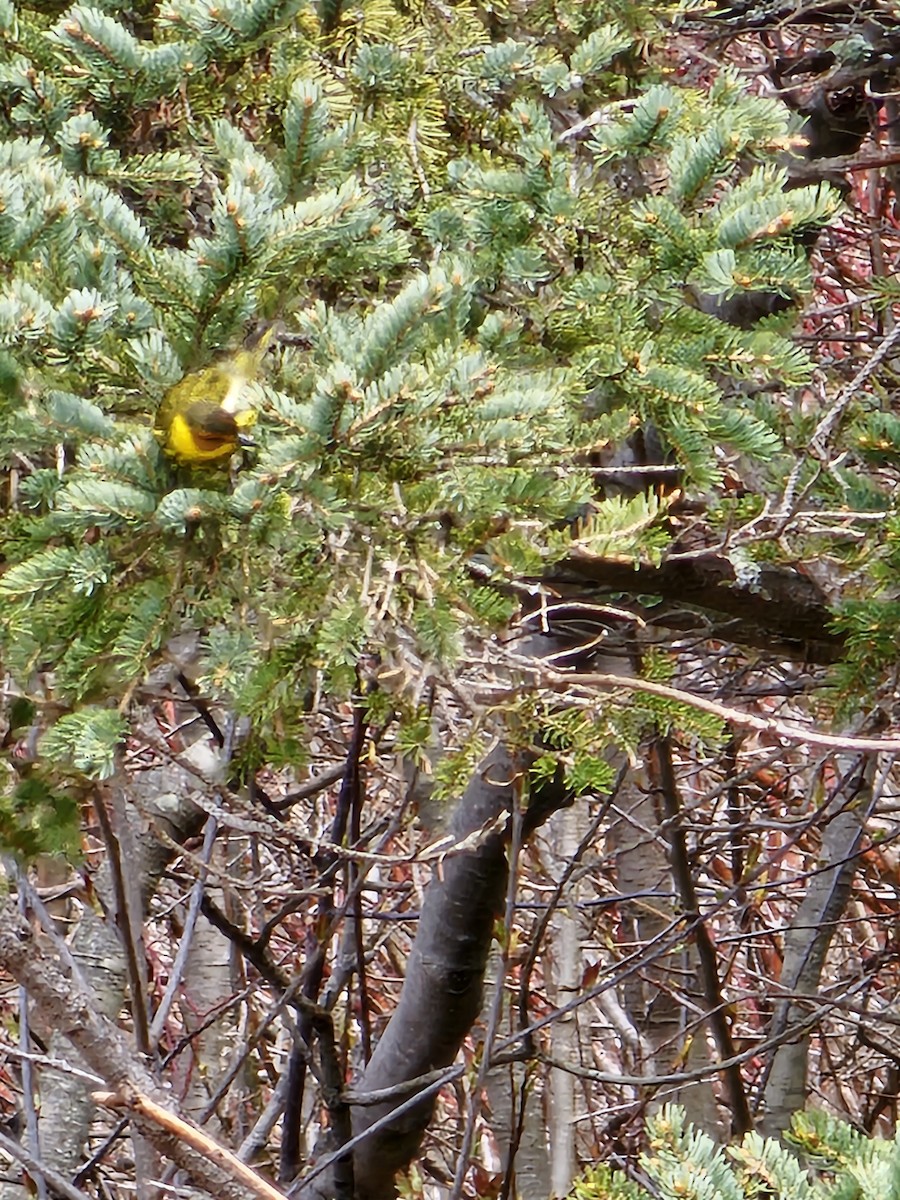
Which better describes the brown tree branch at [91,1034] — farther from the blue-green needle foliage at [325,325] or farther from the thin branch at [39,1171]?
the thin branch at [39,1171]

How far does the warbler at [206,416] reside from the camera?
63.8 inches

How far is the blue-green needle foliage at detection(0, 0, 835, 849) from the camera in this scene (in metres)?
1.63

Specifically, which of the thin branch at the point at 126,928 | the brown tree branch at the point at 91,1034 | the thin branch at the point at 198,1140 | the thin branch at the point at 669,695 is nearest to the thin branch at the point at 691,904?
the thin branch at the point at 126,928

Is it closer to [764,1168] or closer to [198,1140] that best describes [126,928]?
[198,1140]

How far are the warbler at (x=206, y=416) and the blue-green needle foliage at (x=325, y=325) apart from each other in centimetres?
2

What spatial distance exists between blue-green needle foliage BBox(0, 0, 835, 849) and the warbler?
0.9 inches

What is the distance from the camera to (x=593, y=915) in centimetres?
521

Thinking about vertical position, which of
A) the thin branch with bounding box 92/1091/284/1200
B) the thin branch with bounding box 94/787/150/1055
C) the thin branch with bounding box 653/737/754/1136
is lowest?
the thin branch with bounding box 92/1091/284/1200

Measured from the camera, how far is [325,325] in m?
1.75

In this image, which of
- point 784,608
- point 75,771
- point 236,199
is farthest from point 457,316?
point 784,608

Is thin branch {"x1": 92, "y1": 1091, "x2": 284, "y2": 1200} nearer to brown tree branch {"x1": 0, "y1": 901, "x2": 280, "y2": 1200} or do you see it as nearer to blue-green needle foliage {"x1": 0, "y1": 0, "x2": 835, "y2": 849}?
brown tree branch {"x1": 0, "y1": 901, "x2": 280, "y2": 1200}

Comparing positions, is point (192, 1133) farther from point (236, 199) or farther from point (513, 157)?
point (513, 157)

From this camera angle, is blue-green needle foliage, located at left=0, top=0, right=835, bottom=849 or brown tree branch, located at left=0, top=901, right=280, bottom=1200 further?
brown tree branch, located at left=0, top=901, right=280, bottom=1200

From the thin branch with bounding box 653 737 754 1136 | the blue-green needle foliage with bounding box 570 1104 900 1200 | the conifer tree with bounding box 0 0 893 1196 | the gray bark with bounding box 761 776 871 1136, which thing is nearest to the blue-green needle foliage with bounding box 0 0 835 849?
the conifer tree with bounding box 0 0 893 1196
